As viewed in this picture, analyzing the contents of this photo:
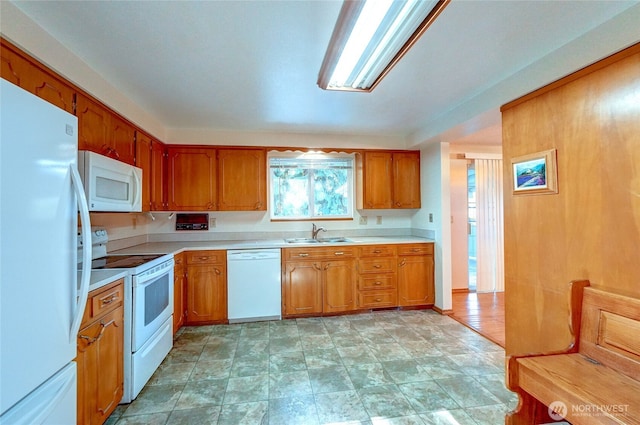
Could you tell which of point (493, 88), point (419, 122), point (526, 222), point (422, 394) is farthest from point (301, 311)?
point (493, 88)

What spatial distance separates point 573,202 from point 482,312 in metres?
2.25

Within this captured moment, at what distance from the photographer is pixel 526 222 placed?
209 cm

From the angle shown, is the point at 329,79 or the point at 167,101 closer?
the point at 329,79

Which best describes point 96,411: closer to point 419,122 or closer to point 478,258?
point 419,122

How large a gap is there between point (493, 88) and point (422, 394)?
2443 millimetres

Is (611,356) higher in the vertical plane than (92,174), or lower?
lower

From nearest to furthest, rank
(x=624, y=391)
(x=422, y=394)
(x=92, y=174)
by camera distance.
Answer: (x=624, y=391), (x=92, y=174), (x=422, y=394)

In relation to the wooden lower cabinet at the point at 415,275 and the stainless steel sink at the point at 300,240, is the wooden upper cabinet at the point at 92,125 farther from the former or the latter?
the wooden lower cabinet at the point at 415,275

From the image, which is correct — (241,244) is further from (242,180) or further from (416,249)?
(416,249)

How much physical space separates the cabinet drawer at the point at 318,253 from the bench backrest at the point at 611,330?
2.22 metres


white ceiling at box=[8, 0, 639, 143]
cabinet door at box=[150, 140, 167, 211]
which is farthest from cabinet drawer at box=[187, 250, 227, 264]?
white ceiling at box=[8, 0, 639, 143]

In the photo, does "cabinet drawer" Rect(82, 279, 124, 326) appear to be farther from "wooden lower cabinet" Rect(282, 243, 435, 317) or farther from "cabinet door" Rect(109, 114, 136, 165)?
"wooden lower cabinet" Rect(282, 243, 435, 317)

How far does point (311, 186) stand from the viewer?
13.2ft

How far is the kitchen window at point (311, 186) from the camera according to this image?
3.93 meters
